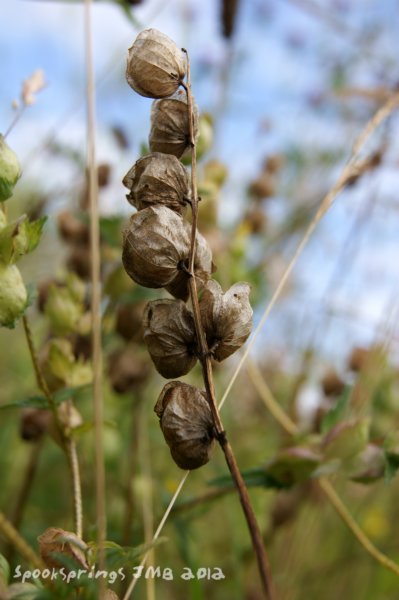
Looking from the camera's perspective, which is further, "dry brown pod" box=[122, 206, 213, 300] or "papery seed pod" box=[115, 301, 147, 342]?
"papery seed pod" box=[115, 301, 147, 342]

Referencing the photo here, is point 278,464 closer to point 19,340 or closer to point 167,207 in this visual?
point 167,207

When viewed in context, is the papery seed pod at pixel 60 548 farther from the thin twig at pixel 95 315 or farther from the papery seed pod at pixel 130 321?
the papery seed pod at pixel 130 321

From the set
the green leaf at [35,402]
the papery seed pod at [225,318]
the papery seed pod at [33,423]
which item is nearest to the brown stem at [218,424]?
the papery seed pod at [225,318]

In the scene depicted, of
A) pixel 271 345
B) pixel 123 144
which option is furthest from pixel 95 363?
pixel 271 345

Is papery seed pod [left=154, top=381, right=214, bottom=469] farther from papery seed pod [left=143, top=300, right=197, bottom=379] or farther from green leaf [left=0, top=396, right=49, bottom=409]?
green leaf [left=0, top=396, right=49, bottom=409]

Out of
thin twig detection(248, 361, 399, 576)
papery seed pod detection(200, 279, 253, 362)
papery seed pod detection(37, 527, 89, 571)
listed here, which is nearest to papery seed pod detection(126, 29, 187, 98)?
papery seed pod detection(200, 279, 253, 362)

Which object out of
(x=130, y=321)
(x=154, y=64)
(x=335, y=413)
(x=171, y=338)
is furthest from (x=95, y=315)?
(x=130, y=321)

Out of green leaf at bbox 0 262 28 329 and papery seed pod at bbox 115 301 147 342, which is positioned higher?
papery seed pod at bbox 115 301 147 342
